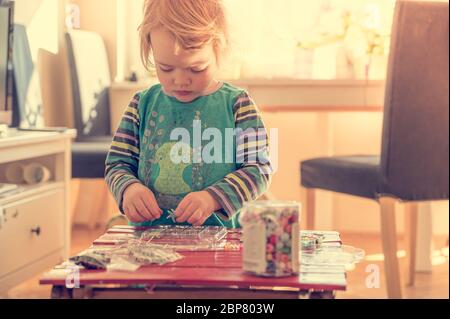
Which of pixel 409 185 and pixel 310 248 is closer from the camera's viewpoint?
pixel 310 248

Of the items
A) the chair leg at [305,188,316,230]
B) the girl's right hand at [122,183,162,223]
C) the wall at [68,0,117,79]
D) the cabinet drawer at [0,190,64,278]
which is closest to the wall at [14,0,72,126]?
the wall at [68,0,117,79]

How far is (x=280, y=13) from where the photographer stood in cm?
352

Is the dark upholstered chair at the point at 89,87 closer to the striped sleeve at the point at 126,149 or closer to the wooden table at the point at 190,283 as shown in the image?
the striped sleeve at the point at 126,149

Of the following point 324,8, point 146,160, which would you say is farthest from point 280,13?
point 146,160

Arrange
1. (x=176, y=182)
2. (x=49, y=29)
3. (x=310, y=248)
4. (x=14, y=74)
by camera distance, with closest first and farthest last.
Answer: (x=310, y=248) < (x=176, y=182) < (x=14, y=74) < (x=49, y=29)

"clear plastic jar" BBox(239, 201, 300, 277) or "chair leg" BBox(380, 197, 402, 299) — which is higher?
"clear plastic jar" BBox(239, 201, 300, 277)

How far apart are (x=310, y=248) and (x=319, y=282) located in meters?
0.20

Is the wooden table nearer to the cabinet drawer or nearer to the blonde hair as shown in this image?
the blonde hair

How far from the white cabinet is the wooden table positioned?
3.46 feet

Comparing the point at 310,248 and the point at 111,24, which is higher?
the point at 111,24

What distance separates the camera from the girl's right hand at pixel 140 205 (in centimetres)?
122

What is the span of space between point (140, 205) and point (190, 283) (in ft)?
1.15

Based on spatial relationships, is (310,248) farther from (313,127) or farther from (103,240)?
(313,127)

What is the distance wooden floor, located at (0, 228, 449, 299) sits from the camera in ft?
8.01
